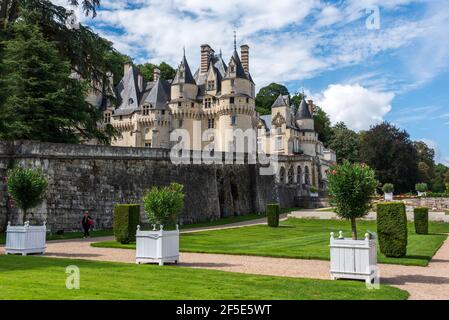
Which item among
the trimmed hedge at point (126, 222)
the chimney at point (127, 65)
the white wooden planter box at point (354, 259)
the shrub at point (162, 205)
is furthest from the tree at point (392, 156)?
the white wooden planter box at point (354, 259)

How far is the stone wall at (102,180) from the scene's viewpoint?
74.4 feet

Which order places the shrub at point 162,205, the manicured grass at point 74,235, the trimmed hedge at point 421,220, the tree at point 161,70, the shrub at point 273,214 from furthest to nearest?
the tree at point 161,70 < the shrub at point 273,214 < the trimmed hedge at point 421,220 < the manicured grass at point 74,235 < the shrub at point 162,205

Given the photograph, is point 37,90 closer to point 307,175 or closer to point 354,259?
point 354,259

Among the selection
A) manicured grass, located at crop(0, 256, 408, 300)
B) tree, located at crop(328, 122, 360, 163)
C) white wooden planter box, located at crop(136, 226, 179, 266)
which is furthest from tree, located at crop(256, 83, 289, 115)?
manicured grass, located at crop(0, 256, 408, 300)

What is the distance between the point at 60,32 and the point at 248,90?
24.3m

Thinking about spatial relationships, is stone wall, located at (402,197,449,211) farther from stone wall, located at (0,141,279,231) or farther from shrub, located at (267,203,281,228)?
shrub, located at (267,203,281,228)

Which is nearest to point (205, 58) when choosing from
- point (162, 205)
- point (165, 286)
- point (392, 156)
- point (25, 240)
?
point (392, 156)

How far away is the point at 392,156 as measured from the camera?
57.1 metres

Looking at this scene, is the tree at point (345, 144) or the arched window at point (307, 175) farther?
the tree at point (345, 144)

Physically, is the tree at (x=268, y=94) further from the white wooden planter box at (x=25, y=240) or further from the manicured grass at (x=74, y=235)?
the white wooden planter box at (x=25, y=240)

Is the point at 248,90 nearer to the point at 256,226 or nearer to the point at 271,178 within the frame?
the point at 271,178

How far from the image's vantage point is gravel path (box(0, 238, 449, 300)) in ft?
32.2

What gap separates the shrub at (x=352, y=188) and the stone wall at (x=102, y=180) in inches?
626

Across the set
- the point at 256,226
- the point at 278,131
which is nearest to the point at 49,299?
the point at 256,226
